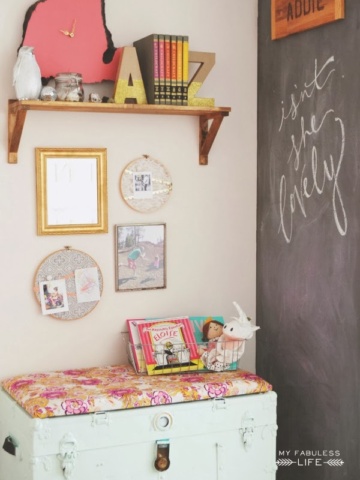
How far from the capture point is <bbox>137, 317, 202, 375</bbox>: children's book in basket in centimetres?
321

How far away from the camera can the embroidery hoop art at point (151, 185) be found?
338 centimetres

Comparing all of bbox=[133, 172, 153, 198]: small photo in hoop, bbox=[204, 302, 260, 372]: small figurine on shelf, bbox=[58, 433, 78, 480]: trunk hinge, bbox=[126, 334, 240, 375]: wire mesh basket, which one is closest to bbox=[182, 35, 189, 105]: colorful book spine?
bbox=[133, 172, 153, 198]: small photo in hoop

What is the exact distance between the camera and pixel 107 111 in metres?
3.25

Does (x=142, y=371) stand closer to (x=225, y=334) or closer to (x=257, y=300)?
(x=225, y=334)

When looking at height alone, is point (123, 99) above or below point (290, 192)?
above

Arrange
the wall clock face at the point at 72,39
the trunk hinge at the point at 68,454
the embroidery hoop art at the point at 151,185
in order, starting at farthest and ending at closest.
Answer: the embroidery hoop art at the point at 151,185 → the wall clock face at the point at 72,39 → the trunk hinge at the point at 68,454

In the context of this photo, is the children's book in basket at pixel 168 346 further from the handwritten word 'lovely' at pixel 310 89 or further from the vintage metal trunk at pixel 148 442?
the handwritten word 'lovely' at pixel 310 89

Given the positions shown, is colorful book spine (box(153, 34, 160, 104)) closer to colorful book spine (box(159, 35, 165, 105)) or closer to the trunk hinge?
colorful book spine (box(159, 35, 165, 105))

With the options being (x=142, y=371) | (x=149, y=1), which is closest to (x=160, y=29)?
(x=149, y=1)

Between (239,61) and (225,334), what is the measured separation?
1.22 metres

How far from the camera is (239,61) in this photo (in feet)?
11.7

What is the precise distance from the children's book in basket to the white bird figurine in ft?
3.40

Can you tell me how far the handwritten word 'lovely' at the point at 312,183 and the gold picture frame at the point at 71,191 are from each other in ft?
2.51

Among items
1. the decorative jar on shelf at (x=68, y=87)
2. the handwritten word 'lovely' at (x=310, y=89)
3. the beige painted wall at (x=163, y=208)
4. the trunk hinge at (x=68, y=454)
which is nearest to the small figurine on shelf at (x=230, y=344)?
the beige painted wall at (x=163, y=208)
